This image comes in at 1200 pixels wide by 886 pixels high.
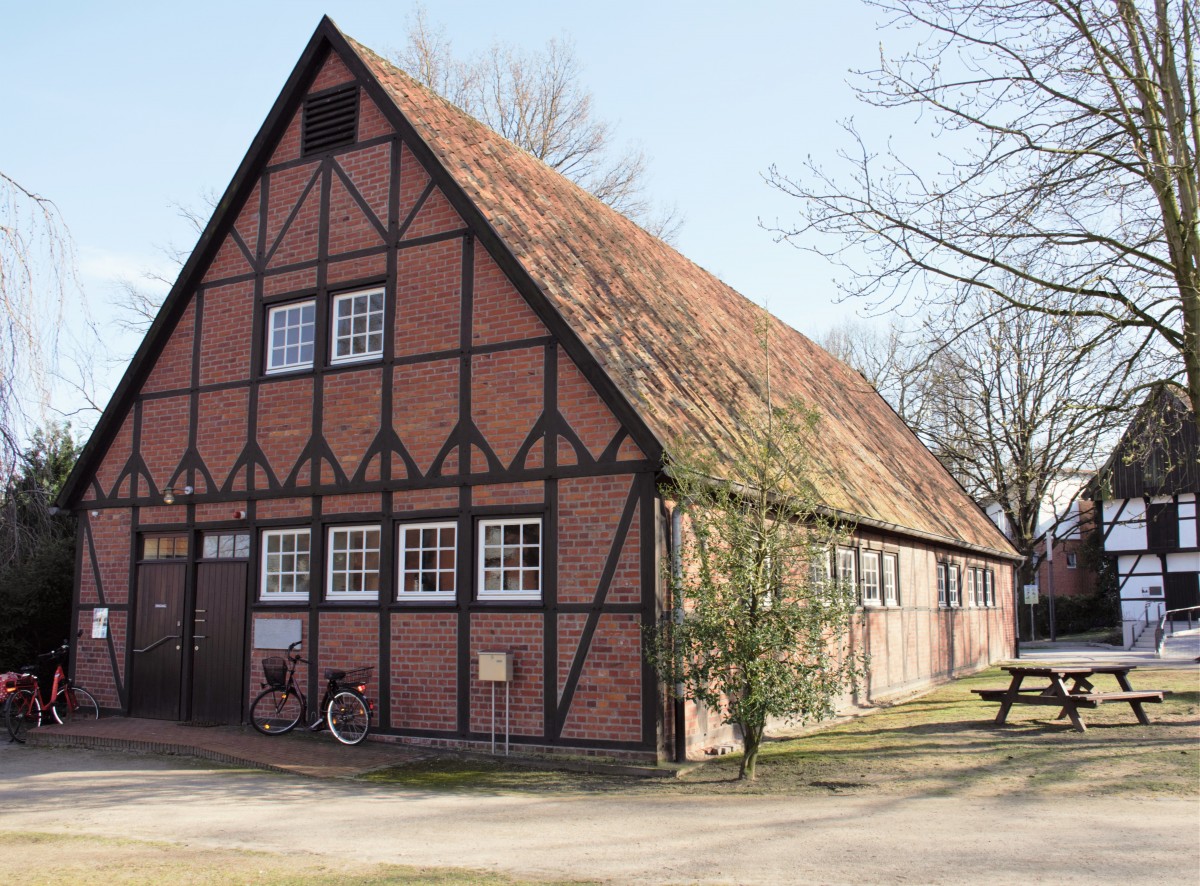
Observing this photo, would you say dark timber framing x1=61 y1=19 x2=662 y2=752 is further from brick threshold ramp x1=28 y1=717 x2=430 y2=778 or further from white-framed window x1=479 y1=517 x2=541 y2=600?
brick threshold ramp x1=28 y1=717 x2=430 y2=778

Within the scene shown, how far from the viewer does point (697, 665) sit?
1042cm

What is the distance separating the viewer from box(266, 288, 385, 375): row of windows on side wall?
1388cm

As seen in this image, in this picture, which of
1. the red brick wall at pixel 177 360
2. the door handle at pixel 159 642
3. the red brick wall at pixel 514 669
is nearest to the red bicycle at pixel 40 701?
the door handle at pixel 159 642

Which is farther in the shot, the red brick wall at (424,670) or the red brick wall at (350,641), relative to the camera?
the red brick wall at (350,641)

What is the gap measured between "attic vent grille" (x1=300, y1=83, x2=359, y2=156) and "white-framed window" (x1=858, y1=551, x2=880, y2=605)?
9515mm

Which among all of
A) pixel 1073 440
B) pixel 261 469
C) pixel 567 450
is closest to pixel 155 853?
pixel 567 450

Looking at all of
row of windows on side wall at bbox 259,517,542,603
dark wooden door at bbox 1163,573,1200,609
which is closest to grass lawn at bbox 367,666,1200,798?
row of windows on side wall at bbox 259,517,542,603

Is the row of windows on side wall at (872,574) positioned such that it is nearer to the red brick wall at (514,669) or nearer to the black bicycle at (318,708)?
the red brick wall at (514,669)

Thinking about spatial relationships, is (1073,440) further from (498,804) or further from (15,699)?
(15,699)

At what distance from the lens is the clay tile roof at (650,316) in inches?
493

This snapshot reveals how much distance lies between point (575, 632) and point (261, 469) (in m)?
5.24

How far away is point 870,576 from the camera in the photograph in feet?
55.9

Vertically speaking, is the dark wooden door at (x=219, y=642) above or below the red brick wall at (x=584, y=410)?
below

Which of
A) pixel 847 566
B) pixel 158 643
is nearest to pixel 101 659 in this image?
pixel 158 643
